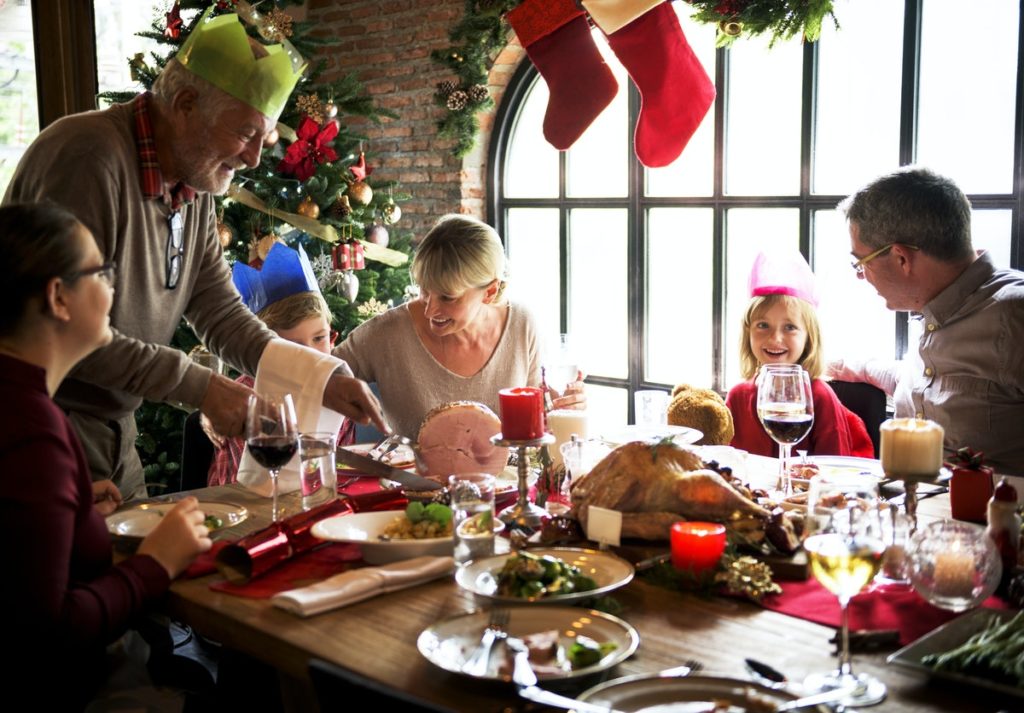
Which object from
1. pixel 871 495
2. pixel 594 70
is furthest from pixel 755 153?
pixel 871 495

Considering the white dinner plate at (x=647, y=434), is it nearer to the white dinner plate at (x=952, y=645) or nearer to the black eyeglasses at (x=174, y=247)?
the white dinner plate at (x=952, y=645)

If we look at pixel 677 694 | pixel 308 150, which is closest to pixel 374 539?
pixel 677 694

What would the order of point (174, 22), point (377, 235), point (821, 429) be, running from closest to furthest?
1. point (821, 429)
2. point (174, 22)
3. point (377, 235)

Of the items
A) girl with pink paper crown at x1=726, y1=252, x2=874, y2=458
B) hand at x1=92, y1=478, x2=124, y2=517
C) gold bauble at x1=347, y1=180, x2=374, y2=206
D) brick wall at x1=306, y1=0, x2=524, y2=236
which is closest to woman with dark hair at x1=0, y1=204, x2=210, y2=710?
hand at x1=92, y1=478, x2=124, y2=517

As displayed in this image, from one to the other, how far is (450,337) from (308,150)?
1746 millimetres

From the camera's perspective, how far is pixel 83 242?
1.54 meters

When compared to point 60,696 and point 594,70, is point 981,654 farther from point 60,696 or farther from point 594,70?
point 594,70

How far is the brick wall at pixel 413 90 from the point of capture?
507 centimetres

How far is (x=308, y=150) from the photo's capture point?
14.5 feet

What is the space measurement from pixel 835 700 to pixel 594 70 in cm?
273

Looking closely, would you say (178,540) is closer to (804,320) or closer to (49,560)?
(49,560)

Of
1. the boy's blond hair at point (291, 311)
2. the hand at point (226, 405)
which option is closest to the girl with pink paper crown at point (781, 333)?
the boy's blond hair at point (291, 311)

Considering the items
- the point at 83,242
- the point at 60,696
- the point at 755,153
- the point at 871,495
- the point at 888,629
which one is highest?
the point at 755,153

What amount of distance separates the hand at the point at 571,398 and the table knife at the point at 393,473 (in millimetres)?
468
